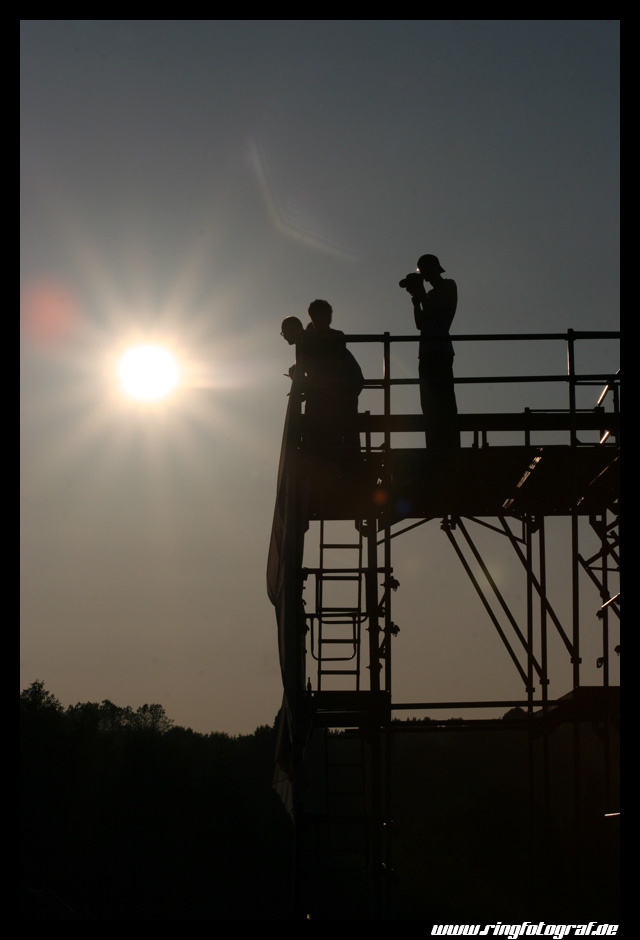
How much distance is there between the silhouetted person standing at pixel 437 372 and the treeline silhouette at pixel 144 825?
7429cm

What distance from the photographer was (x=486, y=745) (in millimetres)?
115188

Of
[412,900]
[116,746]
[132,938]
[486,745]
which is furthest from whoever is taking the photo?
[486,745]

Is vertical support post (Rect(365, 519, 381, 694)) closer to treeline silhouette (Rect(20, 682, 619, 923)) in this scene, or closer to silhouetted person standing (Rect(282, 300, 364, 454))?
silhouetted person standing (Rect(282, 300, 364, 454))

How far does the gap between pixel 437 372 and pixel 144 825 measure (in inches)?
3458

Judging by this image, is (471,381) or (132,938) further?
(471,381)

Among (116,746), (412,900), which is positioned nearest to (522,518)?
(412,900)

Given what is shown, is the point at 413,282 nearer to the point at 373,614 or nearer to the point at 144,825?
the point at 373,614

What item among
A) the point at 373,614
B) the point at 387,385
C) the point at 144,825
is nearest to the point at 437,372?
the point at 387,385

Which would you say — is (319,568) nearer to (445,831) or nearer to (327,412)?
(327,412)

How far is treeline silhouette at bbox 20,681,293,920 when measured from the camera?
286 feet

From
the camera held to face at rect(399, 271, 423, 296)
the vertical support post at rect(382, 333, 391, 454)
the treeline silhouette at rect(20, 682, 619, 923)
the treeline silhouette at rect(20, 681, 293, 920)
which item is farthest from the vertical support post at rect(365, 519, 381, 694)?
the treeline silhouette at rect(20, 681, 293, 920)

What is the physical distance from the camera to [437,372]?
1259 cm

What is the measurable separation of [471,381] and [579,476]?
5.08 ft

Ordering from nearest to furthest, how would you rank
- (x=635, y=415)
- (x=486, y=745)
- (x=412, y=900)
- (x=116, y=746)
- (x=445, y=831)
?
(x=635, y=415), (x=412, y=900), (x=445, y=831), (x=116, y=746), (x=486, y=745)
